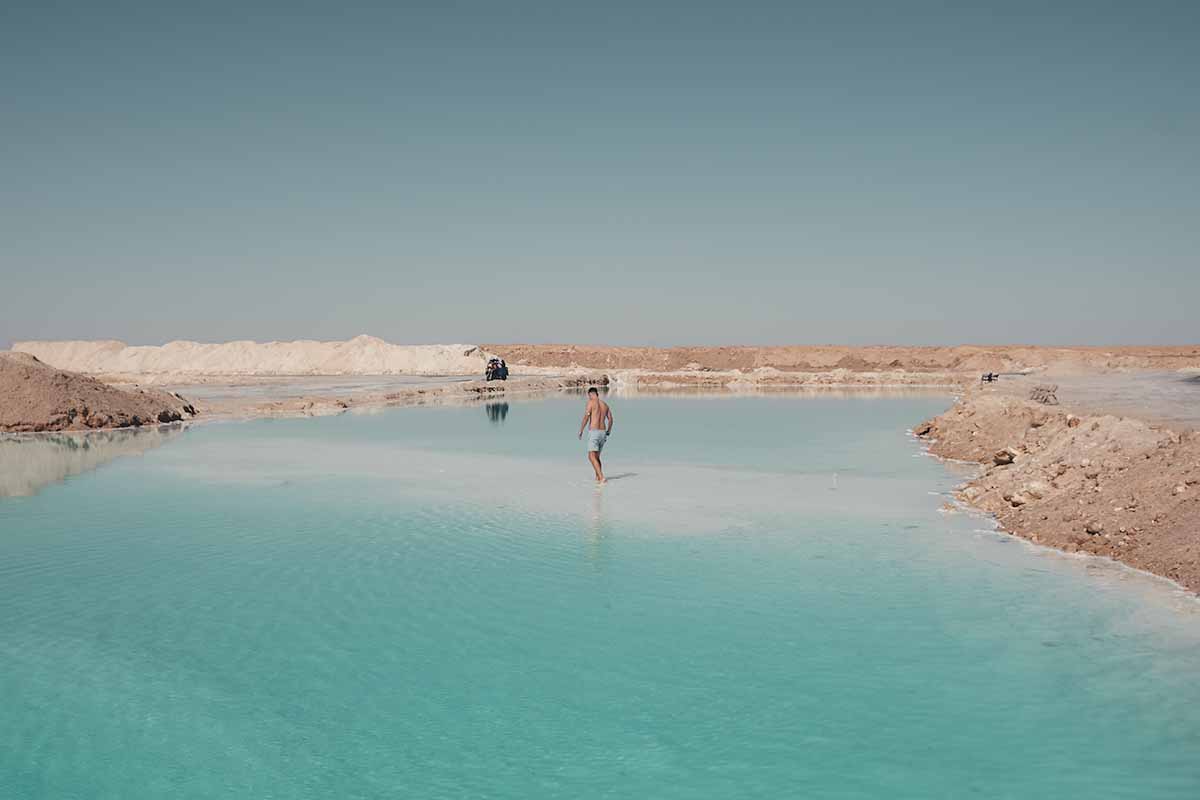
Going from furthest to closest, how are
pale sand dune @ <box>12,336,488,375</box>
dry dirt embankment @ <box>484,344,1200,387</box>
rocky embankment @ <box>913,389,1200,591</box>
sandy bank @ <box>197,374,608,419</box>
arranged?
1. pale sand dune @ <box>12,336,488,375</box>
2. dry dirt embankment @ <box>484,344,1200,387</box>
3. sandy bank @ <box>197,374,608,419</box>
4. rocky embankment @ <box>913,389,1200,591</box>

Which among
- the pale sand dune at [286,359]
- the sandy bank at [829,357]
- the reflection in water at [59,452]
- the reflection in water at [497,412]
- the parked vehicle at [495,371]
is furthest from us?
the sandy bank at [829,357]

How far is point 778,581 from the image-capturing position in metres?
9.24

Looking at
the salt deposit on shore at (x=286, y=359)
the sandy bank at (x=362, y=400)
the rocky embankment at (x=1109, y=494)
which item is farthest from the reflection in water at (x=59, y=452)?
the salt deposit on shore at (x=286, y=359)

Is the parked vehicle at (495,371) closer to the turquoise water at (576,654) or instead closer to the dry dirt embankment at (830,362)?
the dry dirt embankment at (830,362)

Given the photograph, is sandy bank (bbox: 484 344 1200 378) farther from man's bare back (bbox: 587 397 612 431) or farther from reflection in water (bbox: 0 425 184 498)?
reflection in water (bbox: 0 425 184 498)

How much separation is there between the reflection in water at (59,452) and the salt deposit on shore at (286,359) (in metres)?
58.5

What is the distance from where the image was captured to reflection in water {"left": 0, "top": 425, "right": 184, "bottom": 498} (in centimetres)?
1684

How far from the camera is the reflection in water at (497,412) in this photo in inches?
1254

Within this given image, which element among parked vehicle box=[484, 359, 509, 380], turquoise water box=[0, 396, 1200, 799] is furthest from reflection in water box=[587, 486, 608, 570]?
parked vehicle box=[484, 359, 509, 380]

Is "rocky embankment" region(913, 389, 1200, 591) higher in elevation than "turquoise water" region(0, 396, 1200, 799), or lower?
higher

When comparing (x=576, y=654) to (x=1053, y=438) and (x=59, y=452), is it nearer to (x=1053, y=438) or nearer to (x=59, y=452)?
(x=1053, y=438)

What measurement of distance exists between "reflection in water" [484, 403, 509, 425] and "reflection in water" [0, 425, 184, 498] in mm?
10293

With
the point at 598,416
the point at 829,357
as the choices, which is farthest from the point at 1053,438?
the point at 829,357

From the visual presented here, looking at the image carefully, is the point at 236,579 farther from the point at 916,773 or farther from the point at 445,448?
the point at 445,448
